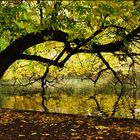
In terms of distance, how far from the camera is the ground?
46.6 feet

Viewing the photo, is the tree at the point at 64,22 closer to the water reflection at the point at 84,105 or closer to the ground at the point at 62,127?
the ground at the point at 62,127

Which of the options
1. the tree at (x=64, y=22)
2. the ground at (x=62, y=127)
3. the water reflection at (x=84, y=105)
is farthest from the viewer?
the water reflection at (x=84, y=105)

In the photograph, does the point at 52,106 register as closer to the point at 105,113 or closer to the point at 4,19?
the point at 105,113

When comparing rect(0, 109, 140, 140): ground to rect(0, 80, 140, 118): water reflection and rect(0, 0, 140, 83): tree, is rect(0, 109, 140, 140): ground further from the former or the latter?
rect(0, 80, 140, 118): water reflection

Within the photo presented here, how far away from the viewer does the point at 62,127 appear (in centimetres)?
1564

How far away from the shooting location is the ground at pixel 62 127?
14213 millimetres

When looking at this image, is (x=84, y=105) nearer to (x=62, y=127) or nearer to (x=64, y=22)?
(x=62, y=127)

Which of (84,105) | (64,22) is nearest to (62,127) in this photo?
(64,22)

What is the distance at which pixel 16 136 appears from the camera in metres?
14.1

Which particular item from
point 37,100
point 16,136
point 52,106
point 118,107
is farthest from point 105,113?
point 16,136

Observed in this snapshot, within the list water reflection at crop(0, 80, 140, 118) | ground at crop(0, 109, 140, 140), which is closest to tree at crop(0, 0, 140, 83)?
ground at crop(0, 109, 140, 140)

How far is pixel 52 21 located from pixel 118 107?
15608 mm

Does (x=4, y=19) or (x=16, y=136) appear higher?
(x=4, y=19)

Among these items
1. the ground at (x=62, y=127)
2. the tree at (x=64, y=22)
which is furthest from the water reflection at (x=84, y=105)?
the tree at (x=64, y=22)
